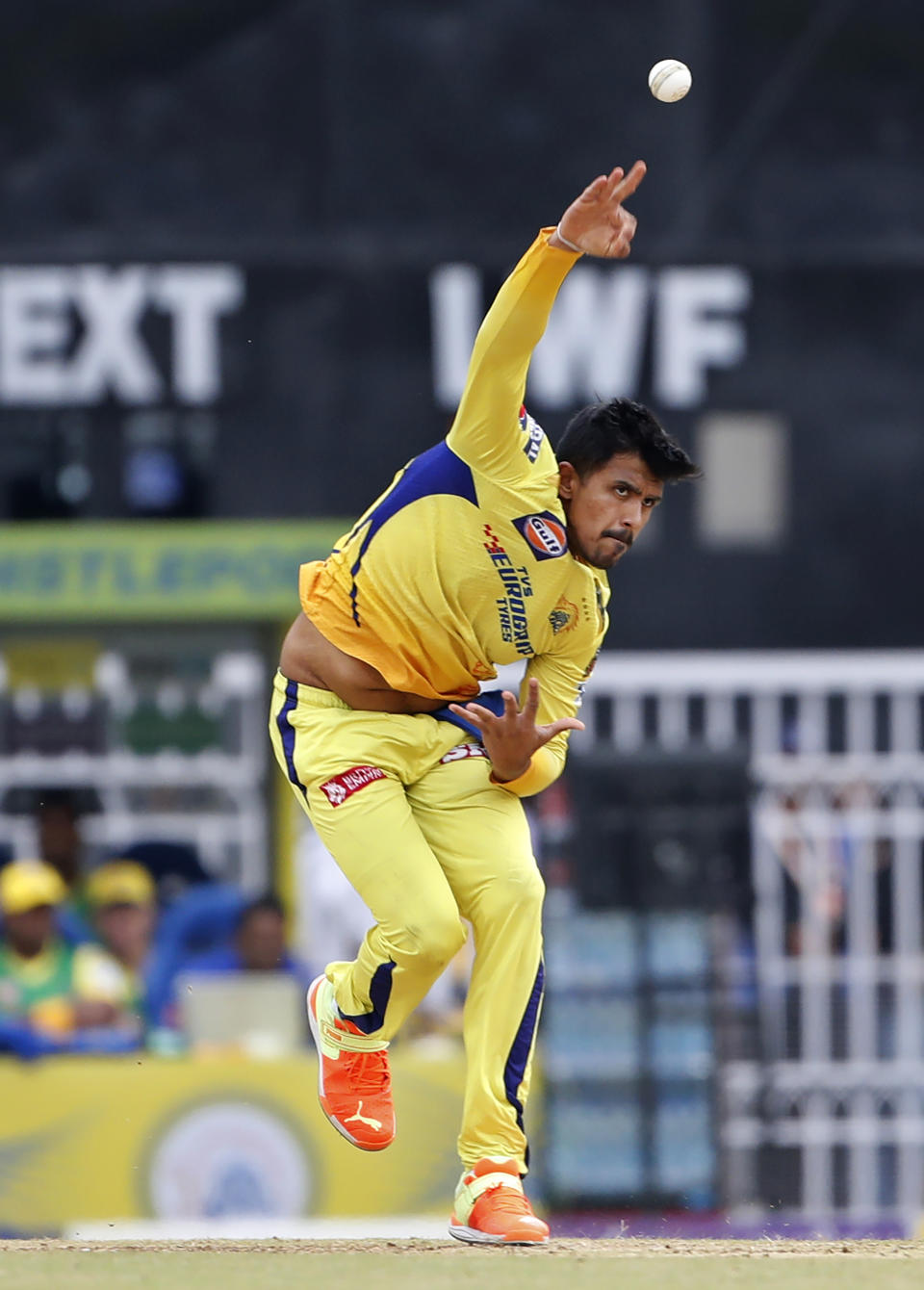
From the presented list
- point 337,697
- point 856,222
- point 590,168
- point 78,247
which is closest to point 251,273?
point 78,247

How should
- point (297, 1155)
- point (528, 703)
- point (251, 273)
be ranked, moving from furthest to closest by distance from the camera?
point (251, 273) < point (297, 1155) < point (528, 703)

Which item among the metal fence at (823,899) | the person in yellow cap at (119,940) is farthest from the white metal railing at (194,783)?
the metal fence at (823,899)

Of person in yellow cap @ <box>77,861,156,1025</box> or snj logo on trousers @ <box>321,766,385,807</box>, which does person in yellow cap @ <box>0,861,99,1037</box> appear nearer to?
person in yellow cap @ <box>77,861,156,1025</box>

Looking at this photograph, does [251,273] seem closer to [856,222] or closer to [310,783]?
[856,222]

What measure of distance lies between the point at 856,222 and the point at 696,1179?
163 inches

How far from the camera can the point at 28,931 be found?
33.4 ft

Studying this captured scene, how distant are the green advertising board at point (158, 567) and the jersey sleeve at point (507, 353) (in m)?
5.00

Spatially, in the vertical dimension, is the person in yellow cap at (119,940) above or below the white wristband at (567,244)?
below

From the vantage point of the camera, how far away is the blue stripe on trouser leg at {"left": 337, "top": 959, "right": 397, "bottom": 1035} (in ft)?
20.6

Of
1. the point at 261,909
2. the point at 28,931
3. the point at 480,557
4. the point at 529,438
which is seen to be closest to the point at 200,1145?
the point at 261,909

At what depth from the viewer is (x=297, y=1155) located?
9.88m

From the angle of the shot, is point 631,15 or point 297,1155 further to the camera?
point 631,15

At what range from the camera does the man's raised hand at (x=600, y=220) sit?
585 centimetres

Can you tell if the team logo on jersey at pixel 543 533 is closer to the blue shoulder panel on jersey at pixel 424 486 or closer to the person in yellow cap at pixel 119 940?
the blue shoulder panel on jersey at pixel 424 486
